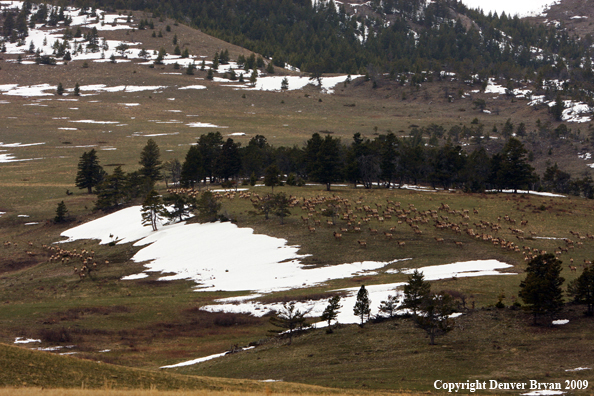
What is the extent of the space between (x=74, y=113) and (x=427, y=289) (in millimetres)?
165711

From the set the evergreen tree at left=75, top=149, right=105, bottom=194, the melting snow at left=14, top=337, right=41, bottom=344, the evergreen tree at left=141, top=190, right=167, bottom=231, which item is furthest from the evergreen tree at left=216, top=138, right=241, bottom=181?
the melting snow at left=14, top=337, right=41, bottom=344

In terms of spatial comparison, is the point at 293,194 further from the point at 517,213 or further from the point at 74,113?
the point at 74,113

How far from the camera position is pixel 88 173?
97438 mm

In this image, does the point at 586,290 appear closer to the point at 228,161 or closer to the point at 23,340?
the point at 23,340

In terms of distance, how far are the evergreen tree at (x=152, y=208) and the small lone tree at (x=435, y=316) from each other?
46.0 meters

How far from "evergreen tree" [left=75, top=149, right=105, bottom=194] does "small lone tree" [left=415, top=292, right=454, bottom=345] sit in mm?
80048

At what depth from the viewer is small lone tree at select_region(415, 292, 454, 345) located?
2981 centimetres

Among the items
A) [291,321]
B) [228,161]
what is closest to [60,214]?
[228,161]

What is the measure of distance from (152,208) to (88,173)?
3472 cm

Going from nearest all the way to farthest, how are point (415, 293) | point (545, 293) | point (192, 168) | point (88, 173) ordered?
point (545, 293)
point (415, 293)
point (192, 168)
point (88, 173)

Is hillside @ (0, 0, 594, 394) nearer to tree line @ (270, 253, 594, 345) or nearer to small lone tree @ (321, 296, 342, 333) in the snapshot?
tree line @ (270, 253, 594, 345)

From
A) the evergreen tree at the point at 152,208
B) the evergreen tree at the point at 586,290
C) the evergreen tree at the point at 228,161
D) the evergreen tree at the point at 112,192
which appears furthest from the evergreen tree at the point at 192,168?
the evergreen tree at the point at 586,290

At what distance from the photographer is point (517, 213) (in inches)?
2800

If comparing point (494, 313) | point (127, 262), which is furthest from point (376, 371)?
point (127, 262)
